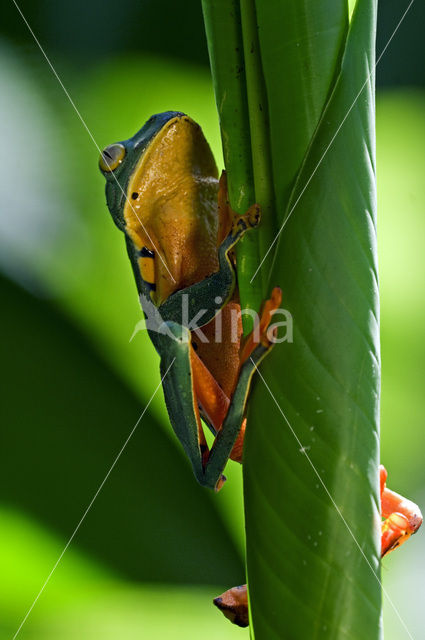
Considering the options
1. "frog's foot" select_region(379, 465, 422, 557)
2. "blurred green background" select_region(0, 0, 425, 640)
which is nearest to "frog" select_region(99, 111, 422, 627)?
"frog's foot" select_region(379, 465, 422, 557)

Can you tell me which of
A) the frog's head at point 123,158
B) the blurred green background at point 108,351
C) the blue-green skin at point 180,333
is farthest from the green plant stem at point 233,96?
the blurred green background at point 108,351

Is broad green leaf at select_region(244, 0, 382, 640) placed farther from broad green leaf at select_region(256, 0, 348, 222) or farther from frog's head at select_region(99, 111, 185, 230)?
frog's head at select_region(99, 111, 185, 230)

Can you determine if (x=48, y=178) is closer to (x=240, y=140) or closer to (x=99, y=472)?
(x=99, y=472)

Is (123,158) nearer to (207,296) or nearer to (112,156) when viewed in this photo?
(112,156)

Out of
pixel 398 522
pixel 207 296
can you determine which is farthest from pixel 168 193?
pixel 398 522

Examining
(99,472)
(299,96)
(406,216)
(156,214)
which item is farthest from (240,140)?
(99,472)

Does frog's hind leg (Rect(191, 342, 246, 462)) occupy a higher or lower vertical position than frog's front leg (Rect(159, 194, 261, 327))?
lower

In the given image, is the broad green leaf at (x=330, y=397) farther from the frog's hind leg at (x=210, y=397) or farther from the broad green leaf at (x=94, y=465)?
the broad green leaf at (x=94, y=465)
